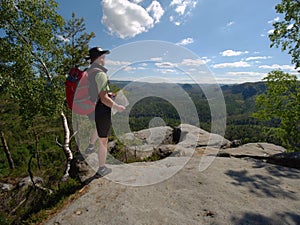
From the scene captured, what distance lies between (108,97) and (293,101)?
17573 mm

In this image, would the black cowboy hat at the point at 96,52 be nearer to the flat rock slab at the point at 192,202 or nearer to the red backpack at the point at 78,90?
the red backpack at the point at 78,90

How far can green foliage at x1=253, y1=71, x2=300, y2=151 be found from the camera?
47.9ft

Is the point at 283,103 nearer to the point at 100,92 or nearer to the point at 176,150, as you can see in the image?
the point at 176,150

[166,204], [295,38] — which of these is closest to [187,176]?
[166,204]

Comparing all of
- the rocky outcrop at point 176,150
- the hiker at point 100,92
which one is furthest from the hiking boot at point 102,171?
the hiker at point 100,92

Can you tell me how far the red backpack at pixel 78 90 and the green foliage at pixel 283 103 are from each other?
53.6ft

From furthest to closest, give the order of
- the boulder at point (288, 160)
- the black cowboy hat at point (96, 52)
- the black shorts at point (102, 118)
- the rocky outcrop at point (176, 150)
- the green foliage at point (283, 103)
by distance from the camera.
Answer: the green foliage at point (283, 103), the boulder at point (288, 160), the rocky outcrop at point (176, 150), the black shorts at point (102, 118), the black cowboy hat at point (96, 52)

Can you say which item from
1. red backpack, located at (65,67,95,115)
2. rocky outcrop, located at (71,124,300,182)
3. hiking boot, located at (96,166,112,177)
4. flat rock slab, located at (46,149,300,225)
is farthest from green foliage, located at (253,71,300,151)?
red backpack, located at (65,67,95,115)

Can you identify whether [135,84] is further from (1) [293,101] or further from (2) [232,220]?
(1) [293,101]

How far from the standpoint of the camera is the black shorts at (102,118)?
4.04m

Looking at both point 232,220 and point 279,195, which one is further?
point 279,195

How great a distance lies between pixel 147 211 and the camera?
3490 millimetres

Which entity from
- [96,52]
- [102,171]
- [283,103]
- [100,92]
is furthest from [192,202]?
[283,103]

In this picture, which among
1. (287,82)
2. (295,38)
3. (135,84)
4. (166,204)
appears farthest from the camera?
(287,82)
